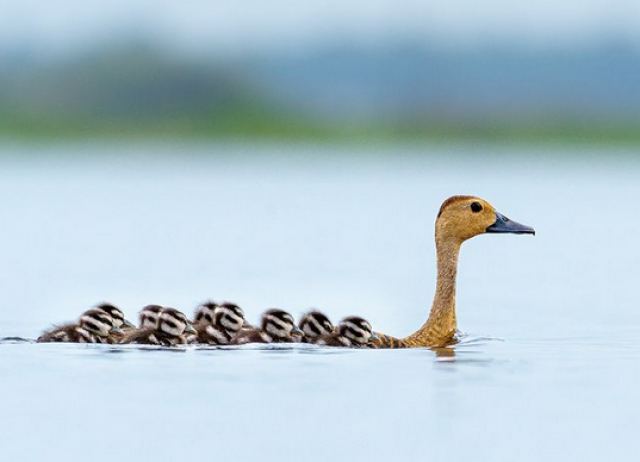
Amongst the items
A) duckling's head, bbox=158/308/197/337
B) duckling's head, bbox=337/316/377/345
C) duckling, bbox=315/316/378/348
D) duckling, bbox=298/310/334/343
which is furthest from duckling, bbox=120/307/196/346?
duckling's head, bbox=337/316/377/345

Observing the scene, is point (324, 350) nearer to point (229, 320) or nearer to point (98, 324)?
point (229, 320)

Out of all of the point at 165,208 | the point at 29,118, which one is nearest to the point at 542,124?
the point at 29,118

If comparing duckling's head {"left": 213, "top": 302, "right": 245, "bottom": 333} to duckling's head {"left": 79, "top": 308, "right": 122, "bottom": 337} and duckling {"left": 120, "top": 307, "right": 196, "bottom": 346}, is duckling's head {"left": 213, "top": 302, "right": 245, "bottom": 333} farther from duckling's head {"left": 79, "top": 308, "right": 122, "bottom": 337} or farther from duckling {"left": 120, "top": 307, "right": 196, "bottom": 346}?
duckling's head {"left": 79, "top": 308, "right": 122, "bottom": 337}

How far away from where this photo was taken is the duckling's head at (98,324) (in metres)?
15.4

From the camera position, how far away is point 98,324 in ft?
50.4

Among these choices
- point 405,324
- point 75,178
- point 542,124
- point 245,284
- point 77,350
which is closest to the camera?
point 77,350

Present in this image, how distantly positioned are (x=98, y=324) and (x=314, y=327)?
5.00 ft

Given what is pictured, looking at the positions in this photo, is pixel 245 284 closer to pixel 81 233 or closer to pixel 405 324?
pixel 405 324

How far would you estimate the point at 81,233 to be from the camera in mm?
30453

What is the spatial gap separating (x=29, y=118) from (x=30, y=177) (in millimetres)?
31034

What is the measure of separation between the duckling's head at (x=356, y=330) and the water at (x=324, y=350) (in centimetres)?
15

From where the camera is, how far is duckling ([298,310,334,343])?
15.4 m

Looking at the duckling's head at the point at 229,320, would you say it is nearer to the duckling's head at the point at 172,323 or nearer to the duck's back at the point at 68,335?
the duckling's head at the point at 172,323

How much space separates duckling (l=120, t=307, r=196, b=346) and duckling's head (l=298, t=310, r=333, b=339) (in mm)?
857
